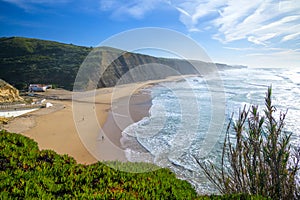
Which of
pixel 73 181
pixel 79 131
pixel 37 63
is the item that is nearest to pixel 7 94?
pixel 79 131

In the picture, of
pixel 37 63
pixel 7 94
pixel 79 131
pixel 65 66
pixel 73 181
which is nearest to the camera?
pixel 73 181

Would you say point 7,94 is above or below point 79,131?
above

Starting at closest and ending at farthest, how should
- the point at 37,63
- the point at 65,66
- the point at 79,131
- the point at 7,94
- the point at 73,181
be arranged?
the point at 73,181, the point at 79,131, the point at 7,94, the point at 65,66, the point at 37,63

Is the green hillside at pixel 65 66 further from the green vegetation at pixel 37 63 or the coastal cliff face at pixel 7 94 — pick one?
the coastal cliff face at pixel 7 94

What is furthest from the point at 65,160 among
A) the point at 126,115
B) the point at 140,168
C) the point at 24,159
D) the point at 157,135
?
the point at 126,115

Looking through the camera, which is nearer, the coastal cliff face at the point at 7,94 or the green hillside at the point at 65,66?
the coastal cliff face at the point at 7,94

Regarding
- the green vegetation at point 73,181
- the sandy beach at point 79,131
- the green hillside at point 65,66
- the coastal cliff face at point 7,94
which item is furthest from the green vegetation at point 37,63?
the green vegetation at point 73,181

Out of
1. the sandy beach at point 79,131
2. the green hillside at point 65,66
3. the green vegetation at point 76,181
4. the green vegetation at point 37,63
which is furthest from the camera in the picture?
the green vegetation at point 37,63

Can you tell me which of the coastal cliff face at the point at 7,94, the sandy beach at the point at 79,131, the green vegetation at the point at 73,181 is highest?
the coastal cliff face at the point at 7,94

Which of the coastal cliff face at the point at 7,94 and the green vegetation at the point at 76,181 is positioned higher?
the coastal cliff face at the point at 7,94

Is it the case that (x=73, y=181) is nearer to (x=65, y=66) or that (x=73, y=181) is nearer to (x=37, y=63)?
(x=65, y=66)

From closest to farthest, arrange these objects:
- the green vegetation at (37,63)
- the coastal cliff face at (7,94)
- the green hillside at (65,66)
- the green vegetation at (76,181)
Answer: the green vegetation at (76,181)
the coastal cliff face at (7,94)
the green hillside at (65,66)
the green vegetation at (37,63)
